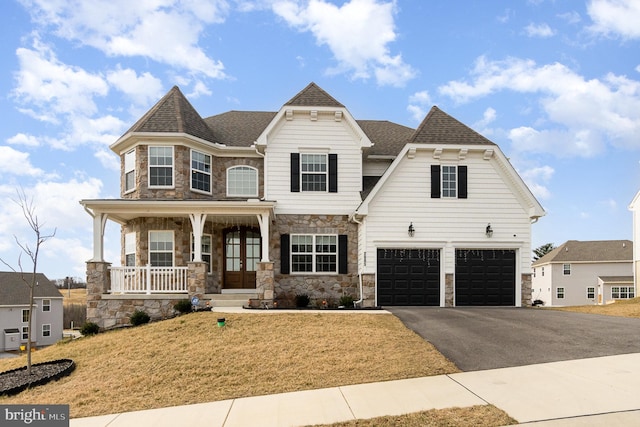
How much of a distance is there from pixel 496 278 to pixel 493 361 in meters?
9.62

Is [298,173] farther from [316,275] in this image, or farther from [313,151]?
[316,275]

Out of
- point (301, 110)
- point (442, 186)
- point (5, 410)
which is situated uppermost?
point (301, 110)

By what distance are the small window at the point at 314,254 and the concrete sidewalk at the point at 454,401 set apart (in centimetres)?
1052

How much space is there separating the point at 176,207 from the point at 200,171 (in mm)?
2846

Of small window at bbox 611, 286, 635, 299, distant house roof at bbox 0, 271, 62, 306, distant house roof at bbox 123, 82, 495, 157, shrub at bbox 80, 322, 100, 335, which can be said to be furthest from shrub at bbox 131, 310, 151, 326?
small window at bbox 611, 286, 635, 299

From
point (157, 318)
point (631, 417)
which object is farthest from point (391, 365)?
point (157, 318)

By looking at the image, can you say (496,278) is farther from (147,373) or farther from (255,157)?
(147,373)

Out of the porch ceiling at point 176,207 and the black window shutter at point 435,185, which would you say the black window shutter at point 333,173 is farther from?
the black window shutter at point 435,185

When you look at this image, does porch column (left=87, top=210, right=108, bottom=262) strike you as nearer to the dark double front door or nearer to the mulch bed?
the dark double front door

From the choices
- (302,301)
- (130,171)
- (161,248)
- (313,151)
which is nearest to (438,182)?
(313,151)

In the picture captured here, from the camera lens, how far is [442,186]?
59.2 ft

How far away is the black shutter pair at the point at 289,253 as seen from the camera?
18.4 metres

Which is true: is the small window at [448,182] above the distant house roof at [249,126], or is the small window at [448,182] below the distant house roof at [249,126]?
below

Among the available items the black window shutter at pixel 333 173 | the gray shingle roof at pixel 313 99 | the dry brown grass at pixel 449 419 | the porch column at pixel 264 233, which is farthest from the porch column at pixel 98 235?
the dry brown grass at pixel 449 419
